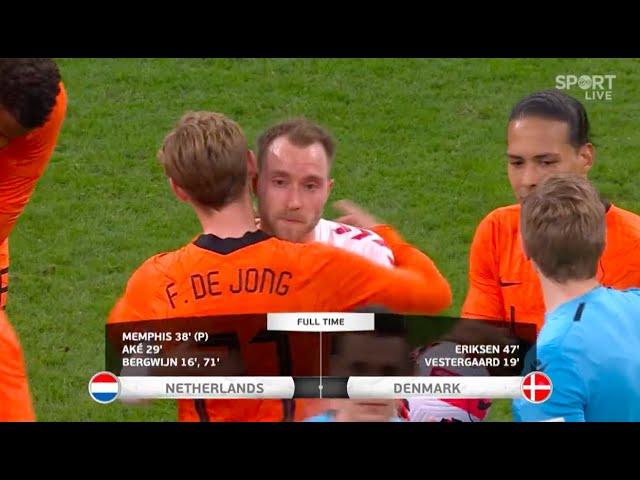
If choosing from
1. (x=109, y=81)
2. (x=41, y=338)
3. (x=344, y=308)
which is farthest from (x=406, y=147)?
(x=344, y=308)

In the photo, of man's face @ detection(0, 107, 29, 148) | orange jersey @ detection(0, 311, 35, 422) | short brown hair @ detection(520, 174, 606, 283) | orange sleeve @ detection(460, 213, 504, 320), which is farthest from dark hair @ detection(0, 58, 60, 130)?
short brown hair @ detection(520, 174, 606, 283)

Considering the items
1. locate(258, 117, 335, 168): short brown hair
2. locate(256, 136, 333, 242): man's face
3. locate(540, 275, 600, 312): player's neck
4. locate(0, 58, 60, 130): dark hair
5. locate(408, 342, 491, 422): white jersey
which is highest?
locate(0, 58, 60, 130): dark hair

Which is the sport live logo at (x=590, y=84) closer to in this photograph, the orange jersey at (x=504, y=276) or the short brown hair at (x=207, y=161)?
the orange jersey at (x=504, y=276)

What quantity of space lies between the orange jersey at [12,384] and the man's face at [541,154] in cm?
187

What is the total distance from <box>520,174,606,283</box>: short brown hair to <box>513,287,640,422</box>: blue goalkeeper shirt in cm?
10

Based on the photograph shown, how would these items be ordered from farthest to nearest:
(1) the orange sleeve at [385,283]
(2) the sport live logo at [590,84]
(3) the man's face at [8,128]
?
(2) the sport live logo at [590,84], (3) the man's face at [8,128], (1) the orange sleeve at [385,283]

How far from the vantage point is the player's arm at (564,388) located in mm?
3039

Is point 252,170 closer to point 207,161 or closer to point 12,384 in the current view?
point 207,161

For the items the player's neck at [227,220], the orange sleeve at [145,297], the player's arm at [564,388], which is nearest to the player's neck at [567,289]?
the player's arm at [564,388]

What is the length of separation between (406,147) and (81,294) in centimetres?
191

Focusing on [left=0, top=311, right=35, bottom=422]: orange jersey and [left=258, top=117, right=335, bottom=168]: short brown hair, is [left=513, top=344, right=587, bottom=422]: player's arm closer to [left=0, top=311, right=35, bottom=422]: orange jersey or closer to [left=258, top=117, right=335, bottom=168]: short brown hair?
[left=258, top=117, right=335, bottom=168]: short brown hair

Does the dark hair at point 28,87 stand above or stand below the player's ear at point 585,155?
above

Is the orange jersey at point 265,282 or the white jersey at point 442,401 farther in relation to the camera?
the white jersey at point 442,401

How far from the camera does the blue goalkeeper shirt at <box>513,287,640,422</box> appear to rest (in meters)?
3.04
